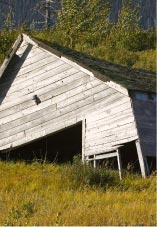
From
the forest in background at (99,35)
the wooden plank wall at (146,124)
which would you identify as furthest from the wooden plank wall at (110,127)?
the forest in background at (99,35)

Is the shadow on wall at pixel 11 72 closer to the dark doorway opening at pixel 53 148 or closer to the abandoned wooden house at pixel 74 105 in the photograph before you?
the abandoned wooden house at pixel 74 105

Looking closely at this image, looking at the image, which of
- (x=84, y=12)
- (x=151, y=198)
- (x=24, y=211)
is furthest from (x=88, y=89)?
(x=84, y=12)

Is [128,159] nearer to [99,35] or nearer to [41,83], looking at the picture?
[41,83]

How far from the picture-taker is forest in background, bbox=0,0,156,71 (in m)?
42.8

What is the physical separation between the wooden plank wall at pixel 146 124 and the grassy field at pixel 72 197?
1064 mm

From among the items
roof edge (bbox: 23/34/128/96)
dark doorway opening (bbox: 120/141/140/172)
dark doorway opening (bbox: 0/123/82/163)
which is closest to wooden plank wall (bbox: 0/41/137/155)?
roof edge (bbox: 23/34/128/96)

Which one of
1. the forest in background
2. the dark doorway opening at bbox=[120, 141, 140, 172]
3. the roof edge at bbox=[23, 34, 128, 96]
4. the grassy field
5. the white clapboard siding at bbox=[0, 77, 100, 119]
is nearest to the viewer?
the grassy field

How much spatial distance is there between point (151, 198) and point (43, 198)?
259 centimetres

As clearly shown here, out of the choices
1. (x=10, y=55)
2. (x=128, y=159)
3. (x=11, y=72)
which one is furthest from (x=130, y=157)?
(x=10, y=55)

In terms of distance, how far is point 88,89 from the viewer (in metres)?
17.2

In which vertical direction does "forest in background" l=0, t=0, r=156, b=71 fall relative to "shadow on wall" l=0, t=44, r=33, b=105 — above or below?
above

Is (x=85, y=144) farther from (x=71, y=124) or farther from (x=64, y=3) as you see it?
(x=64, y=3)

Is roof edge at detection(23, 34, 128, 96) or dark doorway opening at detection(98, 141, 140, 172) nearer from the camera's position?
roof edge at detection(23, 34, 128, 96)

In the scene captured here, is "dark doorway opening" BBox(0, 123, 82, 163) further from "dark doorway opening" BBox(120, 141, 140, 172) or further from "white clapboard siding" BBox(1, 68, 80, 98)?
"white clapboard siding" BBox(1, 68, 80, 98)
